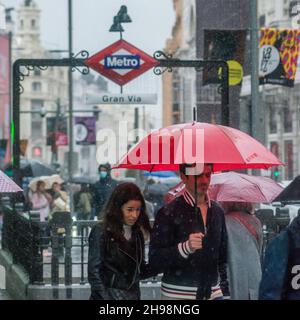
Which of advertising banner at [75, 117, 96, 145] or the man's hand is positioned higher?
advertising banner at [75, 117, 96, 145]

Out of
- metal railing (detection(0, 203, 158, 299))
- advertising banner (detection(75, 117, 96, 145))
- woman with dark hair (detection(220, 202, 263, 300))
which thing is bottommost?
metal railing (detection(0, 203, 158, 299))

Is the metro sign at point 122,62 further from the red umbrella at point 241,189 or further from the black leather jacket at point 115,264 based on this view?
the black leather jacket at point 115,264

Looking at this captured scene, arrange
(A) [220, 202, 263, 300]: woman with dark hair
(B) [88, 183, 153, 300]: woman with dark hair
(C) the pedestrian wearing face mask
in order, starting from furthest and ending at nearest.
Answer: (C) the pedestrian wearing face mask
(A) [220, 202, 263, 300]: woman with dark hair
(B) [88, 183, 153, 300]: woman with dark hair

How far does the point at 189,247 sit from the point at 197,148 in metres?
0.89

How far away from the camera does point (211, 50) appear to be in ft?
44.6

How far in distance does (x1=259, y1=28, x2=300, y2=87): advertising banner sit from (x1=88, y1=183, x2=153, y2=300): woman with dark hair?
8.87 metres

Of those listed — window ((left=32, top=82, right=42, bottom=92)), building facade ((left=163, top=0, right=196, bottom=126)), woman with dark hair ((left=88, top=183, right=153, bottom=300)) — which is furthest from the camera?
window ((left=32, top=82, right=42, bottom=92))

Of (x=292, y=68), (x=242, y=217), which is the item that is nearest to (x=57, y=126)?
(x=292, y=68)

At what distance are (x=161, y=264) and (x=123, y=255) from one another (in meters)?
0.33

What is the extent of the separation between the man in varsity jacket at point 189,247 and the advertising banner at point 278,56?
886 centimetres

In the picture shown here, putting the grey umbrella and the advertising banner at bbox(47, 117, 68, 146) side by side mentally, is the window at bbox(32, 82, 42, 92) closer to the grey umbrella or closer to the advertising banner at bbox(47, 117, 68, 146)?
the advertising banner at bbox(47, 117, 68, 146)

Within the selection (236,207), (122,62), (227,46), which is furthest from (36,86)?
(236,207)

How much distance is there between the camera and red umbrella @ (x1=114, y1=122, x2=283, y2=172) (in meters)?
6.29

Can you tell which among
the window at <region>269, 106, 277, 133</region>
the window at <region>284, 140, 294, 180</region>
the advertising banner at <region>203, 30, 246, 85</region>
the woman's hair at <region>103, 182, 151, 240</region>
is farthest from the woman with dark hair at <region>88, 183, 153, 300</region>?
the window at <region>269, 106, 277, 133</region>
